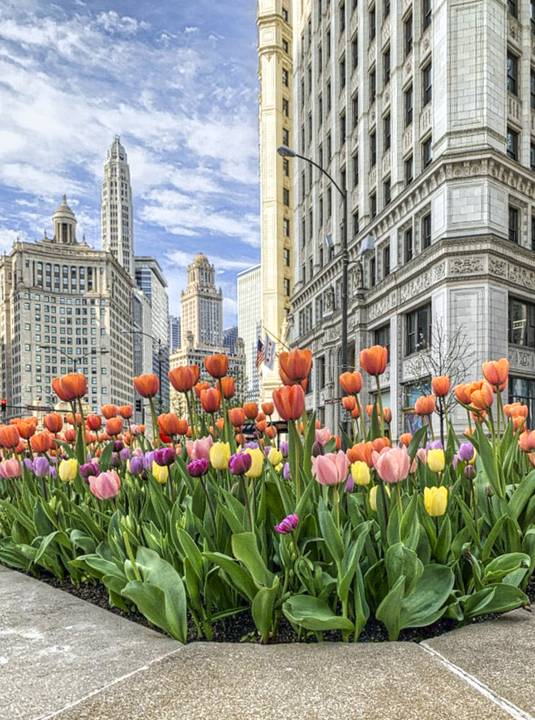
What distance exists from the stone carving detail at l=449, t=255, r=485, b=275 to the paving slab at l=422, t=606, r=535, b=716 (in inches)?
871

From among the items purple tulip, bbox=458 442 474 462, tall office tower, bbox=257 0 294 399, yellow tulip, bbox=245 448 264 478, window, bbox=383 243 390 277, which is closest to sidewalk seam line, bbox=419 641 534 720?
yellow tulip, bbox=245 448 264 478

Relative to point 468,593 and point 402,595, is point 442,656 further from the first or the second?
point 468,593

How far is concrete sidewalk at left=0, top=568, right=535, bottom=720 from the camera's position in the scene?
1.91 m

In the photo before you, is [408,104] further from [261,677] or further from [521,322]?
[261,677]

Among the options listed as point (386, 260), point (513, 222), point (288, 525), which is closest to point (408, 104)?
point (386, 260)

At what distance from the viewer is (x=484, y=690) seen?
202 cm

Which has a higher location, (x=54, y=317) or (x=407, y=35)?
(x=407, y=35)

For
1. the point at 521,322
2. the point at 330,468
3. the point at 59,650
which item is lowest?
the point at 59,650

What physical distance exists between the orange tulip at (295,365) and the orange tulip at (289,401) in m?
0.12

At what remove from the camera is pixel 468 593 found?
3.07m

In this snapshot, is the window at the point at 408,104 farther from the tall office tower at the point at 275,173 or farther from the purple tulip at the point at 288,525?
the tall office tower at the point at 275,173

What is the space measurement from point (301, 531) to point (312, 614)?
63cm

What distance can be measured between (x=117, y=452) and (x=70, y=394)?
43.1 inches

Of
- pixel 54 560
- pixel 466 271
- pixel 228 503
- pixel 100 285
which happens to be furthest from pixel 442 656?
pixel 100 285
